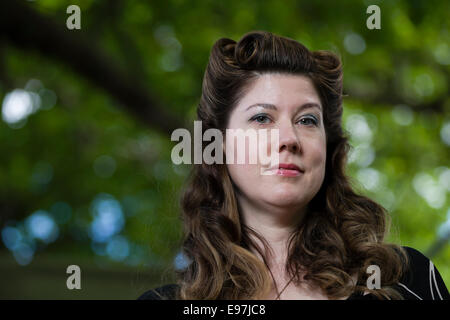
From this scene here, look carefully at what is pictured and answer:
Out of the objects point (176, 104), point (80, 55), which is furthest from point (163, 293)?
point (176, 104)

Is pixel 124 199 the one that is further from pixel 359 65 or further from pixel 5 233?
pixel 359 65

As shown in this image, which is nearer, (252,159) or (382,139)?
(252,159)

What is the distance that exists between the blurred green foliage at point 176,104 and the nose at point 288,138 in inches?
73.1

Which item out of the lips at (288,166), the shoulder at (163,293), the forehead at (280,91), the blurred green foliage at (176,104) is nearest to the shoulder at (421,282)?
the lips at (288,166)

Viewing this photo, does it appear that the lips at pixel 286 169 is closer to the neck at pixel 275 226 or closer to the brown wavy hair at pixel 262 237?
the neck at pixel 275 226

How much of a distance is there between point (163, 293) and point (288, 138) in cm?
64

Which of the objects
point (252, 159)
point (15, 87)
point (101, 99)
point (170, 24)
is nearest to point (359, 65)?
point (170, 24)

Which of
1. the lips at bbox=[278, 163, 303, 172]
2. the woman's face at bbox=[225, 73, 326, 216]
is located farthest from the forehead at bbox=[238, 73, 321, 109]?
the lips at bbox=[278, 163, 303, 172]

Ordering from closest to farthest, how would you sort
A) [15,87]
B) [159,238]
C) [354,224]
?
[354,224], [159,238], [15,87]

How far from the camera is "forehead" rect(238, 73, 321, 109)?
66.1 inches

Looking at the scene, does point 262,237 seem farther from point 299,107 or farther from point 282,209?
point 299,107

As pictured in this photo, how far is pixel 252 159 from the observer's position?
1672mm

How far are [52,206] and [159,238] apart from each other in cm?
548

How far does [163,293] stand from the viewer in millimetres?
1792
